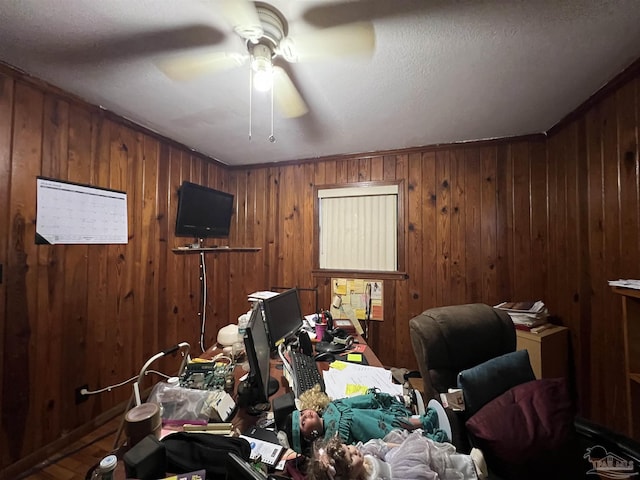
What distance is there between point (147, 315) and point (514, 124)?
3531 mm

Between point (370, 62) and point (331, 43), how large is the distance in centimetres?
26

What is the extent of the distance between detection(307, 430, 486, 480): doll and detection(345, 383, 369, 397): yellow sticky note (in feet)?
1.01

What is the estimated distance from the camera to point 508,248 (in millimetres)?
2416

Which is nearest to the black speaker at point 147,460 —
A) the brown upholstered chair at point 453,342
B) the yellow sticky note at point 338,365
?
the yellow sticky note at point 338,365

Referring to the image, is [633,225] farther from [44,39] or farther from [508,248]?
[44,39]

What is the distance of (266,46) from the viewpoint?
1219 millimetres

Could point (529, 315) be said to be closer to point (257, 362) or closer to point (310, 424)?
point (310, 424)

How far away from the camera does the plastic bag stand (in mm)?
1002

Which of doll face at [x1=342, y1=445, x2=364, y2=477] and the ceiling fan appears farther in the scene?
the ceiling fan

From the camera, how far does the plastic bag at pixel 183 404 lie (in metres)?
1.00

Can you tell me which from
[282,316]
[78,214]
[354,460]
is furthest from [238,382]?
[78,214]

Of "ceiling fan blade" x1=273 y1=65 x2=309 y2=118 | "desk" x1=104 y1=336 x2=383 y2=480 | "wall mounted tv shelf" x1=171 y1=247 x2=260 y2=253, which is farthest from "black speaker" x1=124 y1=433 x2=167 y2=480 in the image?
"wall mounted tv shelf" x1=171 y1=247 x2=260 y2=253

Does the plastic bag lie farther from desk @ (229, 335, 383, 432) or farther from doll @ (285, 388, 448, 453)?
doll @ (285, 388, 448, 453)

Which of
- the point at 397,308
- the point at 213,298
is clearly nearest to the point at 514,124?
the point at 397,308
